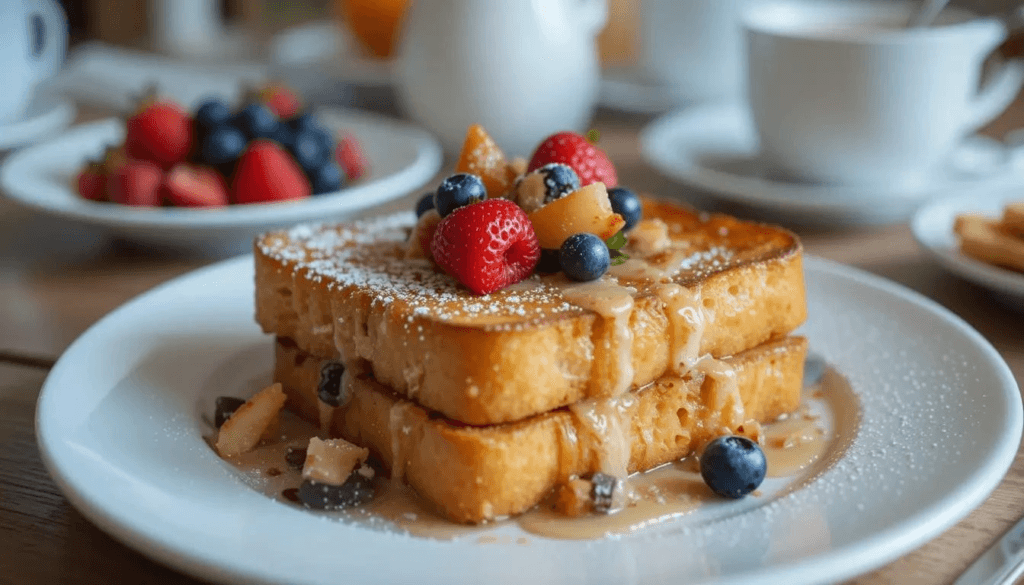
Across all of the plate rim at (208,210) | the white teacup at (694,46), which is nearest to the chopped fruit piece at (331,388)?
the plate rim at (208,210)

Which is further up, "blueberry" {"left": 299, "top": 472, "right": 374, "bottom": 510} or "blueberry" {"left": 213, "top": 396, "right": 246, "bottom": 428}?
"blueberry" {"left": 299, "top": 472, "right": 374, "bottom": 510}

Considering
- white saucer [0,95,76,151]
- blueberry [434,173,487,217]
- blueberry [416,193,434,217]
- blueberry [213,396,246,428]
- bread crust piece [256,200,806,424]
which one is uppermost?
blueberry [434,173,487,217]

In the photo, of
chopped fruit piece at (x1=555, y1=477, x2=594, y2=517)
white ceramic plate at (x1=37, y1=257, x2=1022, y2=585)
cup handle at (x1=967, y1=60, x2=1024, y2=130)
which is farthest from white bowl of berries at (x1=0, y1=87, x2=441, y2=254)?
cup handle at (x1=967, y1=60, x2=1024, y2=130)

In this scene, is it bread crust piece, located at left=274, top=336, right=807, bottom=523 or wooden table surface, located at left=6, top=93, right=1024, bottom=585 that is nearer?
wooden table surface, located at left=6, top=93, right=1024, bottom=585

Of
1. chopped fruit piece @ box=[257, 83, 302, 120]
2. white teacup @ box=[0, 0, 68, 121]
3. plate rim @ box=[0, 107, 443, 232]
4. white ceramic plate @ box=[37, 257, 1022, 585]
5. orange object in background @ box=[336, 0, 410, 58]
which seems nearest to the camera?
white ceramic plate @ box=[37, 257, 1022, 585]

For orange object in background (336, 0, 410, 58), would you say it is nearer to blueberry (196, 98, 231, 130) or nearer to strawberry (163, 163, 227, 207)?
blueberry (196, 98, 231, 130)

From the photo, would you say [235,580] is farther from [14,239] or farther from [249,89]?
[249,89]

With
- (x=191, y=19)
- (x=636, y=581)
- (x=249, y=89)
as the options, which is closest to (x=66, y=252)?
(x=249, y=89)

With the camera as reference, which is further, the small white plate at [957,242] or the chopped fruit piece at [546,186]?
the small white plate at [957,242]

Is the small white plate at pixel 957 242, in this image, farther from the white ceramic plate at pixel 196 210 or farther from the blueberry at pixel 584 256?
the white ceramic plate at pixel 196 210
